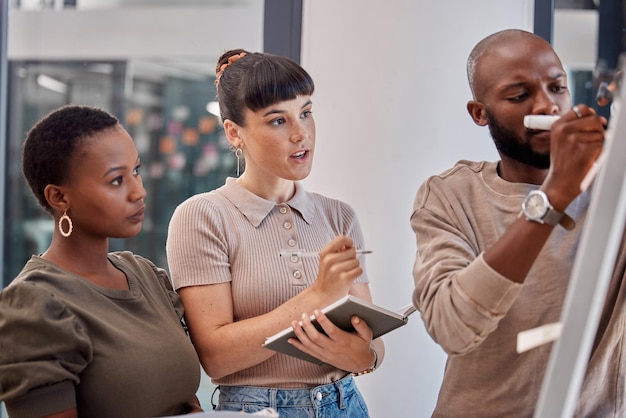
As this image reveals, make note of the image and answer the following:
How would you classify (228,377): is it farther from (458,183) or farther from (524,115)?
(524,115)

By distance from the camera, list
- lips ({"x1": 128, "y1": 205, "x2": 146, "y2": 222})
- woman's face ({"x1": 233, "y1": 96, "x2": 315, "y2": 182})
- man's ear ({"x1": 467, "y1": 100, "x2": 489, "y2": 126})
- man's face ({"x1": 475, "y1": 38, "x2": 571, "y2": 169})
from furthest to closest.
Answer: woman's face ({"x1": 233, "y1": 96, "x2": 315, "y2": 182}) → lips ({"x1": 128, "y1": 205, "x2": 146, "y2": 222}) → man's ear ({"x1": 467, "y1": 100, "x2": 489, "y2": 126}) → man's face ({"x1": 475, "y1": 38, "x2": 571, "y2": 169})

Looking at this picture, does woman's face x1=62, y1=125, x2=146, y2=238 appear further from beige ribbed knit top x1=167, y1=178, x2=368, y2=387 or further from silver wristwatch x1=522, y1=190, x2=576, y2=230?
silver wristwatch x1=522, y1=190, x2=576, y2=230

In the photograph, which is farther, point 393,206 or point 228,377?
point 393,206

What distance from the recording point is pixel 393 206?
259 centimetres

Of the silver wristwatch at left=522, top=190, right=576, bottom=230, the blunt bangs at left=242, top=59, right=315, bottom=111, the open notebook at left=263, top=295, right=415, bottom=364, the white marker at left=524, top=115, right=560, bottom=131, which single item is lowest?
the open notebook at left=263, top=295, right=415, bottom=364

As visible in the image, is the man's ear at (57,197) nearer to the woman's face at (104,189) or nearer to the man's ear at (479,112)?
the woman's face at (104,189)

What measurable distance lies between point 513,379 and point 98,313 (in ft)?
2.56

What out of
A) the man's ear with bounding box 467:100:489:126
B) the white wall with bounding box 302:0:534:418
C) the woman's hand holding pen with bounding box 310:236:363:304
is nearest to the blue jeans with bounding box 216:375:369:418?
the woman's hand holding pen with bounding box 310:236:363:304

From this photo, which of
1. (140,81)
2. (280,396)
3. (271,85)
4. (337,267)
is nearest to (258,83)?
(271,85)

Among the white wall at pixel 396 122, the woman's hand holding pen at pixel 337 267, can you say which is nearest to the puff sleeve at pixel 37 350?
the woman's hand holding pen at pixel 337 267

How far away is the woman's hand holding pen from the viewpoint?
1.62 m

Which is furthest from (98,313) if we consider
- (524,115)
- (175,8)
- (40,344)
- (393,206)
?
(175,8)

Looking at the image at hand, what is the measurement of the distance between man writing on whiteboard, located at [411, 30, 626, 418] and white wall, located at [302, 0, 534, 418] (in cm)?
104

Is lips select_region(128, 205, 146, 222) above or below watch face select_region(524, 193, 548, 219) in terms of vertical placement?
below
